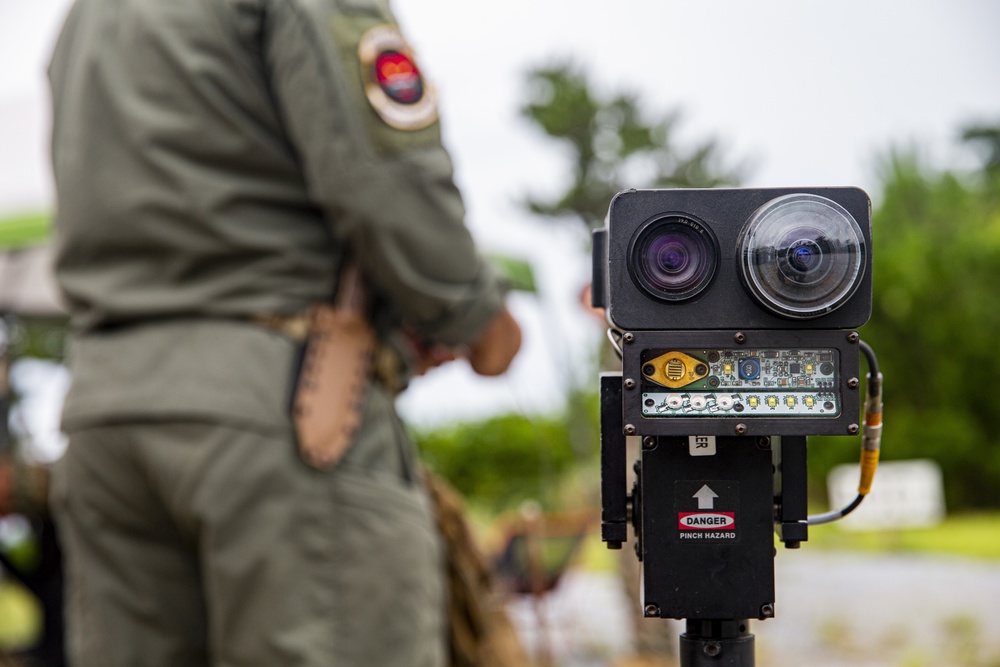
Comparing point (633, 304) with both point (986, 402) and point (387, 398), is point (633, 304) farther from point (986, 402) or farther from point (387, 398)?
point (986, 402)

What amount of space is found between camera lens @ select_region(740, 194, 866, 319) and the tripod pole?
0.29 m

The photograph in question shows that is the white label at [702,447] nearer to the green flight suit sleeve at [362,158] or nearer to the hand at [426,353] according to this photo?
the green flight suit sleeve at [362,158]

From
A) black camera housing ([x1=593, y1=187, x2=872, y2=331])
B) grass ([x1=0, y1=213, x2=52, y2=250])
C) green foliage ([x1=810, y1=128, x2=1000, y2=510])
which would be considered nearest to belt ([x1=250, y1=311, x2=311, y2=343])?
black camera housing ([x1=593, y1=187, x2=872, y2=331])

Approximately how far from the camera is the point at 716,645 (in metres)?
0.90

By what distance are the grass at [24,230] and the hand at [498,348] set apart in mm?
2622

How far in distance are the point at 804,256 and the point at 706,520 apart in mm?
246

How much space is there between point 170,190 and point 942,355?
284 inches

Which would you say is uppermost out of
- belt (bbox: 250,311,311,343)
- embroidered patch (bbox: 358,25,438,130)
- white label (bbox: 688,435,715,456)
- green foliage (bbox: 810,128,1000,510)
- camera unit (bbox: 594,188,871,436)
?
embroidered patch (bbox: 358,25,438,130)

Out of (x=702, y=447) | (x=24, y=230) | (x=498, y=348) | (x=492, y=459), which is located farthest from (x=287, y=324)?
(x=492, y=459)

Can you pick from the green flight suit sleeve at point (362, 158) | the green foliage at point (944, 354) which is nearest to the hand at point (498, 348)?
the green flight suit sleeve at point (362, 158)

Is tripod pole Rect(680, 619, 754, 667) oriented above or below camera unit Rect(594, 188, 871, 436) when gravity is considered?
below

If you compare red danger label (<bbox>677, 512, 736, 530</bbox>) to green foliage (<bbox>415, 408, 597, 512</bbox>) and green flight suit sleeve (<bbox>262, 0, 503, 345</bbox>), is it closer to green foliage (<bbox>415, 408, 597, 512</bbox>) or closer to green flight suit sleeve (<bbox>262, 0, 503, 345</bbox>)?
green flight suit sleeve (<bbox>262, 0, 503, 345</bbox>)

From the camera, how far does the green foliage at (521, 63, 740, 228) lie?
169 inches

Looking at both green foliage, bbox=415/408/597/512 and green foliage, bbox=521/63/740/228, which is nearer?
green foliage, bbox=521/63/740/228
